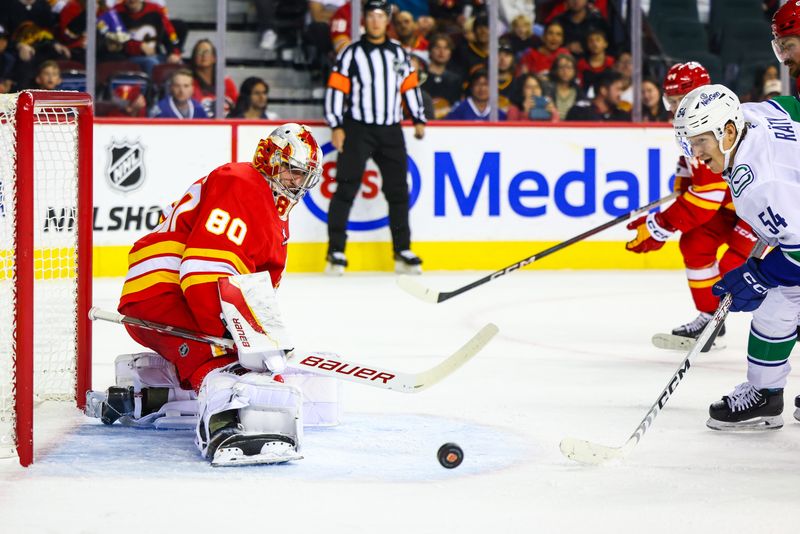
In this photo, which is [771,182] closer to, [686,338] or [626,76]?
[686,338]

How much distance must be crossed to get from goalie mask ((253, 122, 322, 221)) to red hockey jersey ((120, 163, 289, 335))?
3 cm

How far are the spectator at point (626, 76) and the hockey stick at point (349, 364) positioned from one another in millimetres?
4455

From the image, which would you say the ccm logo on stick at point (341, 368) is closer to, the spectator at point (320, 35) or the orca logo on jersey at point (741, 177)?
the orca logo on jersey at point (741, 177)

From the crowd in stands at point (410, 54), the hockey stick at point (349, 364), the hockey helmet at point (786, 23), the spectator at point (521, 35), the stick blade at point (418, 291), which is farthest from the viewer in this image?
the spectator at point (521, 35)

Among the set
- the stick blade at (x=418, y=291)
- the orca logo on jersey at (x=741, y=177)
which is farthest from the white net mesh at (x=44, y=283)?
the orca logo on jersey at (x=741, y=177)

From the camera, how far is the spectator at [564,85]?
7.34m

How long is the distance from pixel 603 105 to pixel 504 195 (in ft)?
2.75

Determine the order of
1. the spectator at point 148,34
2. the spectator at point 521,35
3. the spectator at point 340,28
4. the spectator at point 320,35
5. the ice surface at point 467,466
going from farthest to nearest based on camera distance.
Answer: the spectator at point 521,35
the spectator at point 320,35
the spectator at point 340,28
the spectator at point 148,34
the ice surface at point 467,466

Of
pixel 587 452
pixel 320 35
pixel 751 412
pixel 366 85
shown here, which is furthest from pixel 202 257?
pixel 320 35

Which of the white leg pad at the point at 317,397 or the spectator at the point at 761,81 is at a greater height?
the spectator at the point at 761,81

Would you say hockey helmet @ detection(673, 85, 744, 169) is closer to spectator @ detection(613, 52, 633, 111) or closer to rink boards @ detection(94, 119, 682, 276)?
rink boards @ detection(94, 119, 682, 276)

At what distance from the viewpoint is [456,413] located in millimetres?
3436

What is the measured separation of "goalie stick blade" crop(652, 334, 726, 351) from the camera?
461cm

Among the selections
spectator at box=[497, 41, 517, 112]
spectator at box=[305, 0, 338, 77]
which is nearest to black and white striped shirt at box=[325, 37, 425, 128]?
spectator at box=[305, 0, 338, 77]
